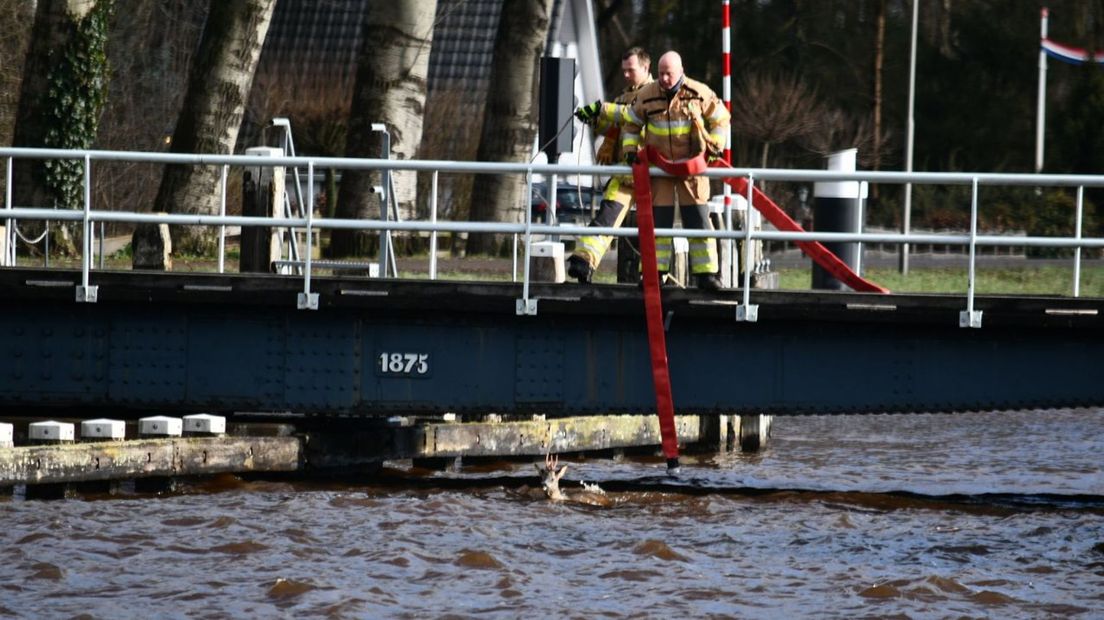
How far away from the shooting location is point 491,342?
44.2ft

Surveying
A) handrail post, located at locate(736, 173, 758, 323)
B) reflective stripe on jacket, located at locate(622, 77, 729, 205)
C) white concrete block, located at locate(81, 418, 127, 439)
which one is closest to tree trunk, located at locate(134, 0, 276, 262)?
white concrete block, located at locate(81, 418, 127, 439)

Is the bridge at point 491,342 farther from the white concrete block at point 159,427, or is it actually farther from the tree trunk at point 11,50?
the tree trunk at point 11,50

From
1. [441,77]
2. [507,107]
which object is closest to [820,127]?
[441,77]

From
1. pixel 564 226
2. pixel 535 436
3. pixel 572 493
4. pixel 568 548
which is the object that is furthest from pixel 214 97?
pixel 568 548

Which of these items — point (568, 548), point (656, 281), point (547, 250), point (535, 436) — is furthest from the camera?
point (535, 436)

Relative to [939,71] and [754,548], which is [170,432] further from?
[939,71]

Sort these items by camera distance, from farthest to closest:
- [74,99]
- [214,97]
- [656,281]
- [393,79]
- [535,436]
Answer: [74,99]
[214,97]
[393,79]
[535,436]
[656,281]

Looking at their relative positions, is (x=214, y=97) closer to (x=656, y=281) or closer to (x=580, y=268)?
(x=580, y=268)

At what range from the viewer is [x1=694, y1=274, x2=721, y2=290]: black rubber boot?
13422 mm

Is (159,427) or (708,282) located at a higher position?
(708,282)

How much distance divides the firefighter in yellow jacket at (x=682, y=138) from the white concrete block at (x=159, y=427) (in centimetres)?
374

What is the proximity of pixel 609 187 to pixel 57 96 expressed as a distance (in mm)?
9739

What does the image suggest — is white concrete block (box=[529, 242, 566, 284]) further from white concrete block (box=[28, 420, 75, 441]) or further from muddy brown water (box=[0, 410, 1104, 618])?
white concrete block (box=[28, 420, 75, 441])

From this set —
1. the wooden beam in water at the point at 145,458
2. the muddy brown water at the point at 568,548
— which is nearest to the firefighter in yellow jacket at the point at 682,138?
the muddy brown water at the point at 568,548
